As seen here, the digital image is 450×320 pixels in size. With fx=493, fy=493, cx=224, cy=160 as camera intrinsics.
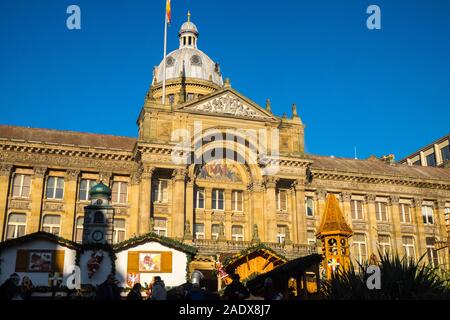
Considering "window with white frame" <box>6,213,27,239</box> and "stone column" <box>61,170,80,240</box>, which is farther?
"stone column" <box>61,170,80,240</box>

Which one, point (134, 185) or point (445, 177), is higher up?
point (445, 177)

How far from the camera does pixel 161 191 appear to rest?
40.1 m

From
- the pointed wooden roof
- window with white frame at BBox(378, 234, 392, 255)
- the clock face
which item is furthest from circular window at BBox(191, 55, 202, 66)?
the pointed wooden roof

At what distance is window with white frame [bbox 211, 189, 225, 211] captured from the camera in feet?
136

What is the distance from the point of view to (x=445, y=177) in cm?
5316

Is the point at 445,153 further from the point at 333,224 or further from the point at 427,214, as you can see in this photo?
the point at 333,224

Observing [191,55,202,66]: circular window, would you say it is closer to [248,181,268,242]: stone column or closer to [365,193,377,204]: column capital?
[248,181,268,242]: stone column

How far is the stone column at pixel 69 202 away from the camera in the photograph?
37562mm

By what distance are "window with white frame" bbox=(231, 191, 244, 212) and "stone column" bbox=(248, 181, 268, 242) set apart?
120cm

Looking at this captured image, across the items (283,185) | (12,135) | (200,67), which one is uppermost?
(200,67)
